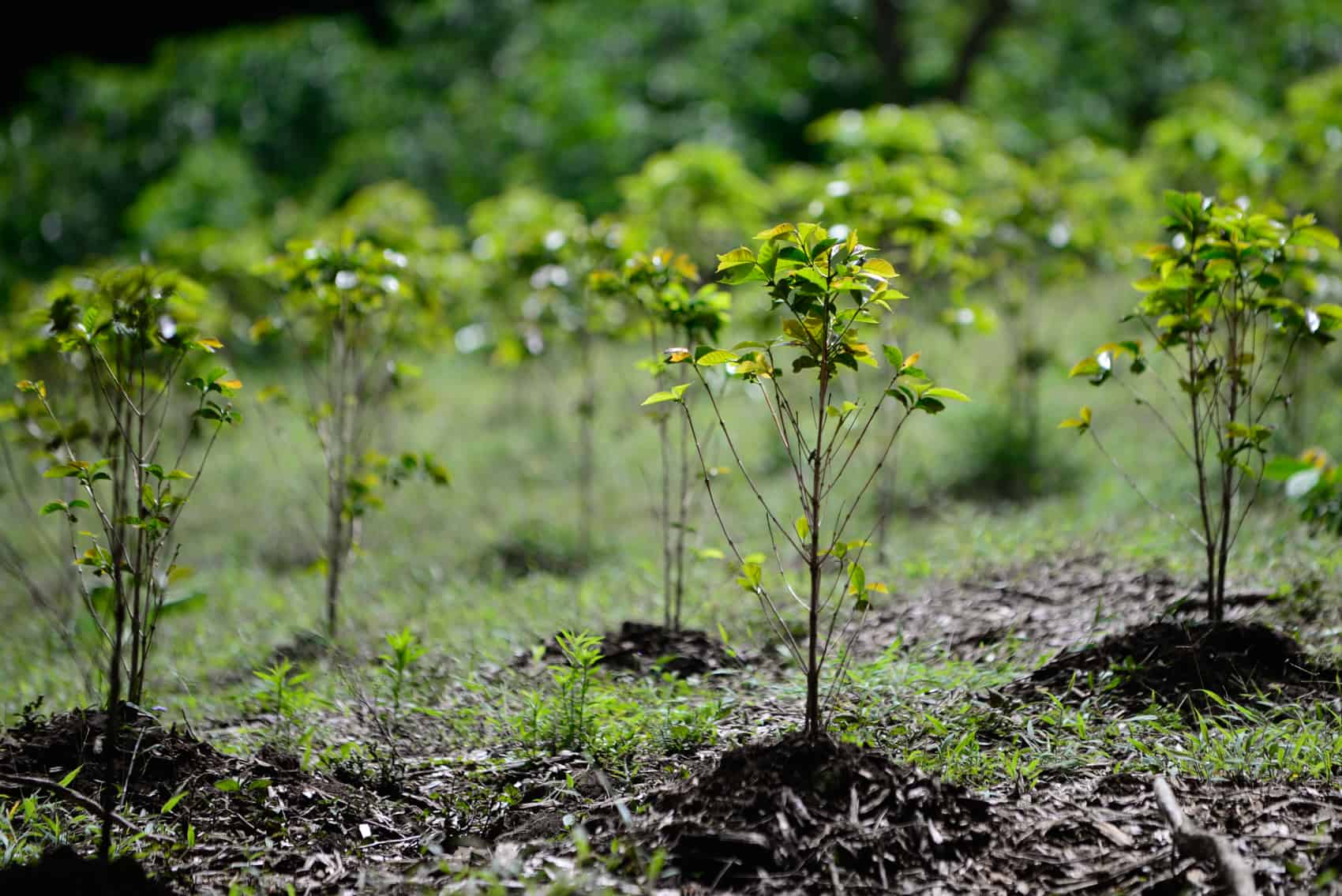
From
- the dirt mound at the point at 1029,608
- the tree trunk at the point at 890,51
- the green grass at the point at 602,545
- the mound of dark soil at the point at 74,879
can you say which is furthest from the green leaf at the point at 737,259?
the tree trunk at the point at 890,51

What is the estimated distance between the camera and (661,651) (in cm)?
347

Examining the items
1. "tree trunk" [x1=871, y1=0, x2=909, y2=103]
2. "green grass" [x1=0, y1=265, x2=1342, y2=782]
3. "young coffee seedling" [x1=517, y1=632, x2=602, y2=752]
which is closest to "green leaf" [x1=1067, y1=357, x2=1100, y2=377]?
"green grass" [x1=0, y1=265, x2=1342, y2=782]

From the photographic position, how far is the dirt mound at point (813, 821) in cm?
216

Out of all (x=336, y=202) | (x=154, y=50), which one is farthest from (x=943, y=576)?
(x=154, y=50)

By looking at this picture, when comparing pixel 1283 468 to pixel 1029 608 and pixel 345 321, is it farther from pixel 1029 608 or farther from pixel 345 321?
pixel 345 321

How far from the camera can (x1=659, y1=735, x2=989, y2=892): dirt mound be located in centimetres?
216

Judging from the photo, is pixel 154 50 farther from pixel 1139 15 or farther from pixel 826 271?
pixel 826 271

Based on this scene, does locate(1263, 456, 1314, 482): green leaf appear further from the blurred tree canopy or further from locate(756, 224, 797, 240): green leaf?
the blurred tree canopy

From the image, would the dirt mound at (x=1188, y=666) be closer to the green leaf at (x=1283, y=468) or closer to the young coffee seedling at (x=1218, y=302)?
the young coffee seedling at (x=1218, y=302)

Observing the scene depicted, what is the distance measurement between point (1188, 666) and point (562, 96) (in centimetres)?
1090

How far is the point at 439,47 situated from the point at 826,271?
14794 mm

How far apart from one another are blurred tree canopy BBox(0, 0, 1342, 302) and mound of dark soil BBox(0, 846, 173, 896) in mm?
9474

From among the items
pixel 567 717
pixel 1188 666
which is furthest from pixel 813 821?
pixel 1188 666

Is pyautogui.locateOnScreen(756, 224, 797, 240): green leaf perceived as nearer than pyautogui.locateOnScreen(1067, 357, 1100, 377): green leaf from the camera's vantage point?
Yes
